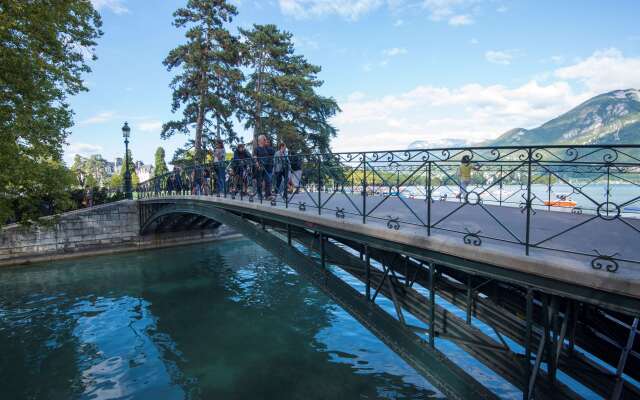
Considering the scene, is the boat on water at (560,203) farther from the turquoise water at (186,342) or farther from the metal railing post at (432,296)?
the turquoise water at (186,342)

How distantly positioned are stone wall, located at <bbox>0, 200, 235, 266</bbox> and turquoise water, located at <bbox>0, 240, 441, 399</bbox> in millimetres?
2559

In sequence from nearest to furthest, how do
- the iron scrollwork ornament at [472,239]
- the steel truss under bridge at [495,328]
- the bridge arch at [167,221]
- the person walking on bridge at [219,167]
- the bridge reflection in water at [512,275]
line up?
1. the bridge reflection in water at [512,275]
2. the steel truss under bridge at [495,328]
3. the iron scrollwork ornament at [472,239]
4. the person walking on bridge at [219,167]
5. the bridge arch at [167,221]

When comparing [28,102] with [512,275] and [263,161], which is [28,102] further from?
[512,275]

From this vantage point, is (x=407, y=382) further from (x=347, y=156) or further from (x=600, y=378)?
(x=347, y=156)

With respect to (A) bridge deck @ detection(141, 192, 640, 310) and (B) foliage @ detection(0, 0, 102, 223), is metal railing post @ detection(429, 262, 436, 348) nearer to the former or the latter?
(A) bridge deck @ detection(141, 192, 640, 310)

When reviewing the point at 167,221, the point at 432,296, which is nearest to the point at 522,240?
the point at 432,296

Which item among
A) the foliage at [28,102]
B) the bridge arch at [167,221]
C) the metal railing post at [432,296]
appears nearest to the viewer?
the metal railing post at [432,296]

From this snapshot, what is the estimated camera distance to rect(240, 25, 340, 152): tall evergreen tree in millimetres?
27172

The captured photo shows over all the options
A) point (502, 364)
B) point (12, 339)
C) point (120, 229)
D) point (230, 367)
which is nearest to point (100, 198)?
point (120, 229)

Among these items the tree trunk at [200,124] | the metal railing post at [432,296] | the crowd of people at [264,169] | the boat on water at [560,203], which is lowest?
the metal railing post at [432,296]

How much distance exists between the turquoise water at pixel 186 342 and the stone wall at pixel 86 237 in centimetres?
256

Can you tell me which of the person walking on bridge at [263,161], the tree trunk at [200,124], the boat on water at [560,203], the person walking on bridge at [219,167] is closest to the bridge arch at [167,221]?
the tree trunk at [200,124]

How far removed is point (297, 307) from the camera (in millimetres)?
11633

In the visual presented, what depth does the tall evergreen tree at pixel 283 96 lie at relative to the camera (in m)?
27.2
